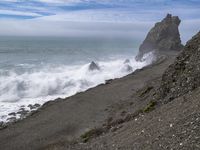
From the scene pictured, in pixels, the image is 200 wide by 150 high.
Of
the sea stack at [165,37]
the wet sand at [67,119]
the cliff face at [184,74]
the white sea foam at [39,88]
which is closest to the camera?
the cliff face at [184,74]

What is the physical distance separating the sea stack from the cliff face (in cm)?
5077

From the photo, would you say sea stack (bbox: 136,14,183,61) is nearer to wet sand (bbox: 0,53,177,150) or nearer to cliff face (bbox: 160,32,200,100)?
wet sand (bbox: 0,53,177,150)

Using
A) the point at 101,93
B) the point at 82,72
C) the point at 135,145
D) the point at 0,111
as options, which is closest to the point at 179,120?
the point at 135,145

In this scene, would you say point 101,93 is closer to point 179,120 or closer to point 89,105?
point 89,105

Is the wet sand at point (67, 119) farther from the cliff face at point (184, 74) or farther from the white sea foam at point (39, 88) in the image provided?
the white sea foam at point (39, 88)

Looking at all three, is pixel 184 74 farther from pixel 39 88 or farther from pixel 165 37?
pixel 165 37

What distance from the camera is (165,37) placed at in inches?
3024

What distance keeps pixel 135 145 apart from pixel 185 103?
3.32 meters

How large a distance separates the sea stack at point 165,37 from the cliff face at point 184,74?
167 feet

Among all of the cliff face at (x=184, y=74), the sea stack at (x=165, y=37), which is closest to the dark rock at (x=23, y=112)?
the cliff face at (x=184, y=74)

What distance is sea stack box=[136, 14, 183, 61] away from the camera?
7416cm

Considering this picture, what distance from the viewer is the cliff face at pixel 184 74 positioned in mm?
19047

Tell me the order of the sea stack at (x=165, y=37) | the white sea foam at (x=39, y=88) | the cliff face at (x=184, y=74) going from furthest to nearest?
1. the sea stack at (x=165, y=37)
2. the white sea foam at (x=39, y=88)
3. the cliff face at (x=184, y=74)

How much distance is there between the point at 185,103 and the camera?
54.3ft
